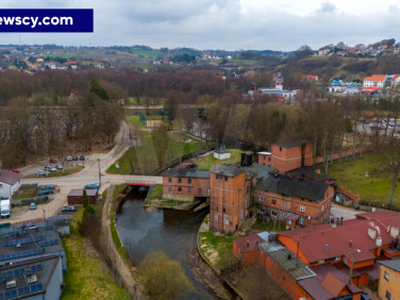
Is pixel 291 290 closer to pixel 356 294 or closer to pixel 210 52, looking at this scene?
pixel 356 294

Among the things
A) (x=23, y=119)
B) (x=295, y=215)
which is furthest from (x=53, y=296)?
(x=23, y=119)

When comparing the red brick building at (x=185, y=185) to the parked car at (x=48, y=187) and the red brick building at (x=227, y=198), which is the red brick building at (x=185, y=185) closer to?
the red brick building at (x=227, y=198)

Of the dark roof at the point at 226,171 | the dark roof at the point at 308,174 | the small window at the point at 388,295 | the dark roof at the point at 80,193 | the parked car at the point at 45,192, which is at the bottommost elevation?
the small window at the point at 388,295

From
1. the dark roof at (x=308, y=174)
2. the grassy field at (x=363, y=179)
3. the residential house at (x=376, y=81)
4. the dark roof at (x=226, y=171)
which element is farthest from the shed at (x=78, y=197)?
the residential house at (x=376, y=81)

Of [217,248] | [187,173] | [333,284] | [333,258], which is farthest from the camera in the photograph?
[187,173]

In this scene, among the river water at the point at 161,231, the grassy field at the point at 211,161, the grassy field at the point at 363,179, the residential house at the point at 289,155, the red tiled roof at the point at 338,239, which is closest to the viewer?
the red tiled roof at the point at 338,239

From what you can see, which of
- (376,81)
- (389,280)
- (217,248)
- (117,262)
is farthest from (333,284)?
(376,81)

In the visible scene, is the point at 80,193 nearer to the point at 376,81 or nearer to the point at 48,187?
the point at 48,187
